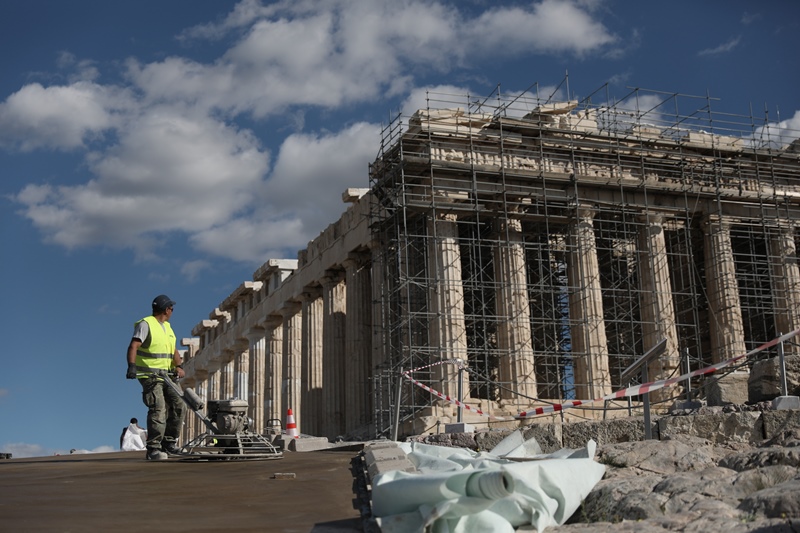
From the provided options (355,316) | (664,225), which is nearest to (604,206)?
(664,225)

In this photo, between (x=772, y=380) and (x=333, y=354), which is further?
(x=333, y=354)

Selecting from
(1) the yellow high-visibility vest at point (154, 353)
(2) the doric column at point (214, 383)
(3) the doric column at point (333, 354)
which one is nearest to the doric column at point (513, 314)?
(3) the doric column at point (333, 354)

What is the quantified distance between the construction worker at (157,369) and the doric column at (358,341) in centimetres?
2143

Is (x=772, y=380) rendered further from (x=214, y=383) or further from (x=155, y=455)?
(x=214, y=383)

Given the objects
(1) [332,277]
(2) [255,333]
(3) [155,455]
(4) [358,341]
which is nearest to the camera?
(3) [155,455]

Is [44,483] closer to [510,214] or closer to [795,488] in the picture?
[795,488]

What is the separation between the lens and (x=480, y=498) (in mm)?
5082

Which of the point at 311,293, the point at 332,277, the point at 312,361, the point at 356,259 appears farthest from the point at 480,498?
the point at 311,293

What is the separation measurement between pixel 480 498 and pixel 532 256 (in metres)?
30.4

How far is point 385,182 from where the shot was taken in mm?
30266

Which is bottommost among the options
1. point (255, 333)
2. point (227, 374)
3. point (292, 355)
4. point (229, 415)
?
point (229, 415)

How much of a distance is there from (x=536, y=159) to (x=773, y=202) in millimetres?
8379

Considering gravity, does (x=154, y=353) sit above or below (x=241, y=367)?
below

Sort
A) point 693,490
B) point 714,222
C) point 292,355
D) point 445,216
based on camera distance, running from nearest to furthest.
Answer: point 693,490
point 445,216
point 714,222
point 292,355
